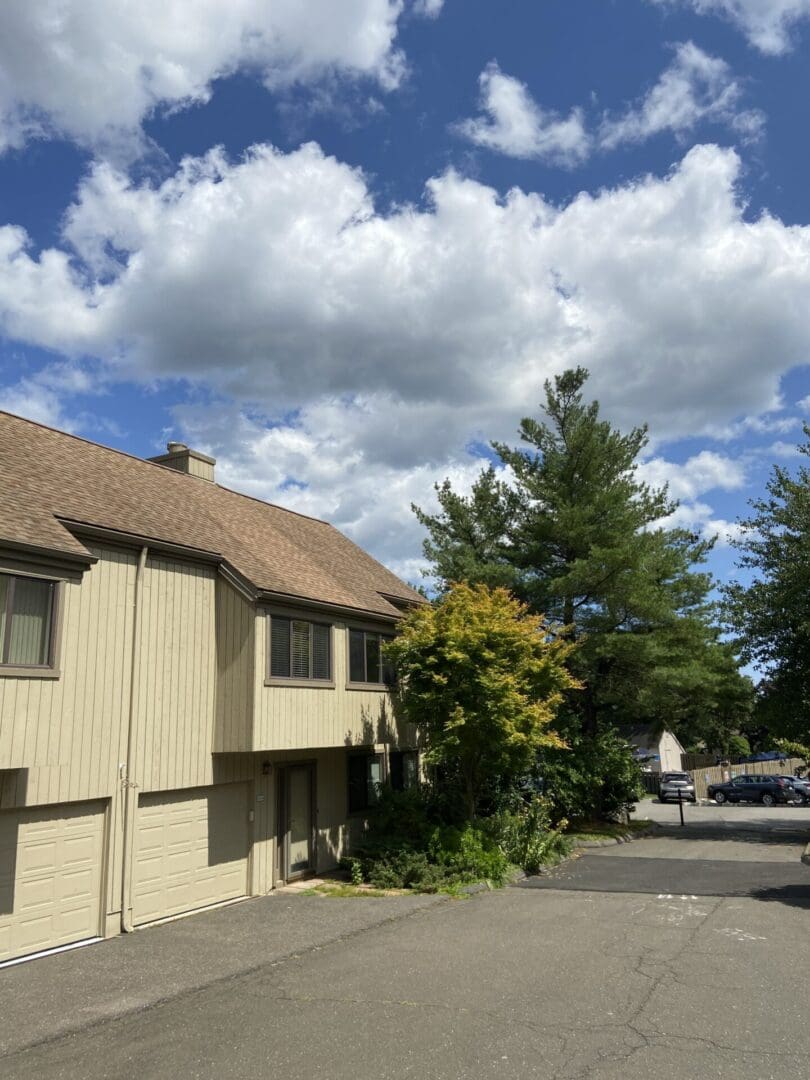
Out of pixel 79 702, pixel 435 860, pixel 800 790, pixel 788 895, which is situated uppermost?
pixel 79 702

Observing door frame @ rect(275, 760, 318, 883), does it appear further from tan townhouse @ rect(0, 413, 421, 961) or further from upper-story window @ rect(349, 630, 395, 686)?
upper-story window @ rect(349, 630, 395, 686)

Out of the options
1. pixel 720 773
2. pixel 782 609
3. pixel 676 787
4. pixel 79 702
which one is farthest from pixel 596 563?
pixel 720 773

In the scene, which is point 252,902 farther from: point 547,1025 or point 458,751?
point 547,1025

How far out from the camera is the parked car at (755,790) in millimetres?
38594

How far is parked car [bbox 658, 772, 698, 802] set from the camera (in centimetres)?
4116

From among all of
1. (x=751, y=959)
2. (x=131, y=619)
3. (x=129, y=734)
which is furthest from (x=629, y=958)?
(x=131, y=619)

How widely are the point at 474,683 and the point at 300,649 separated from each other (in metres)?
3.61

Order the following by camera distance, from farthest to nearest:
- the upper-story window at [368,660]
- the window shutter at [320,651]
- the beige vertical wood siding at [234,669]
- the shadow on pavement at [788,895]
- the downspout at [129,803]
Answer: the upper-story window at [368,660]
the window shutter at [320,651]
the beige vertical wood siding at [234,669]
the shadow on pavement at [788,895]
the downspout at [129,803]

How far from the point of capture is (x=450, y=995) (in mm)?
8367

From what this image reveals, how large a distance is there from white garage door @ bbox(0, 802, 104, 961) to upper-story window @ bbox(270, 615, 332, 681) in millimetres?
3968

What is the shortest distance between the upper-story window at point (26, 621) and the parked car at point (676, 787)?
36845mm

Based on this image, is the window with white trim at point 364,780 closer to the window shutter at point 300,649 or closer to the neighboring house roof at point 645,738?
the window shutter at point 300,649

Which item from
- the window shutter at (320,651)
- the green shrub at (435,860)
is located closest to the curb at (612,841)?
the green shrub at (435,860)

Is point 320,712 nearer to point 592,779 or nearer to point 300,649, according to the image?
point 300,649
